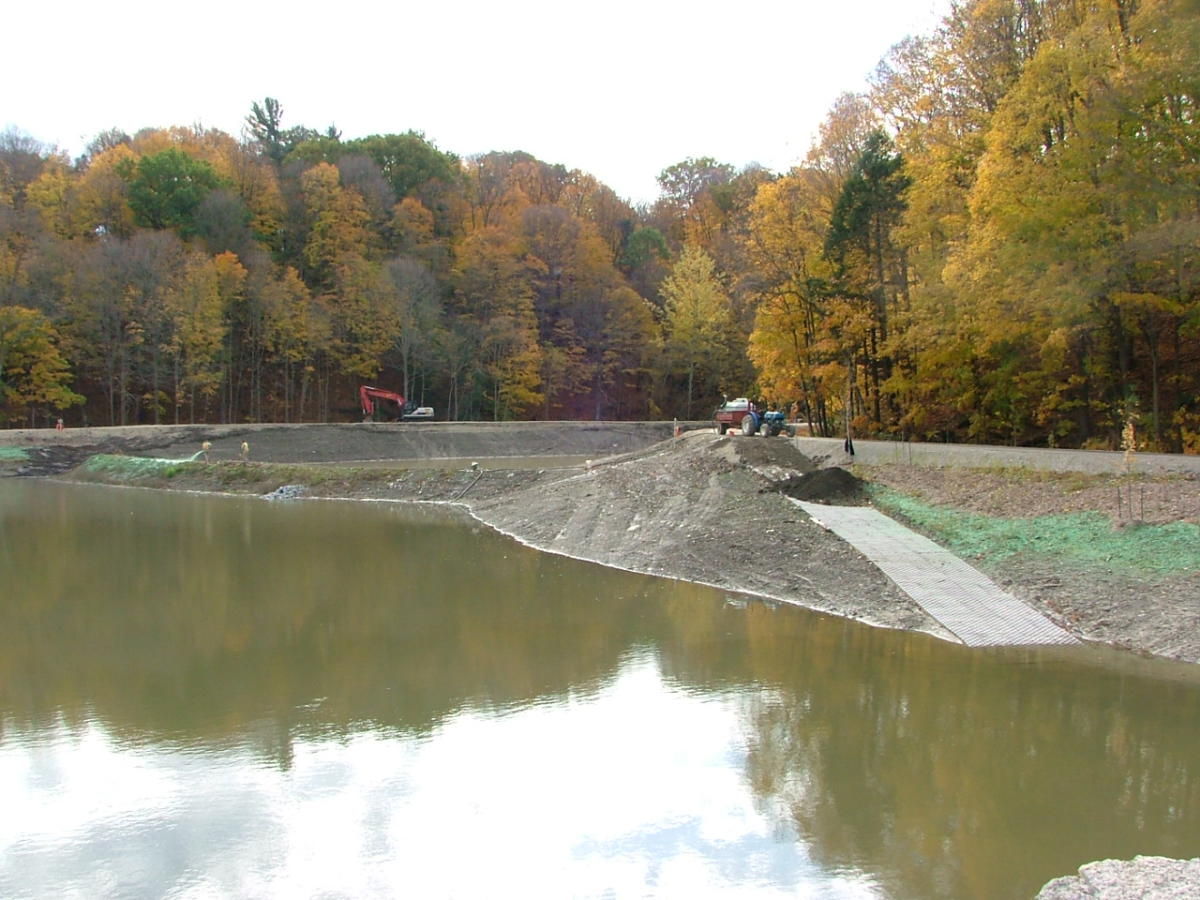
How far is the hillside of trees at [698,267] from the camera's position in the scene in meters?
19.8

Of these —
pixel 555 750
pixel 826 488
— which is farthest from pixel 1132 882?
pixel 826 488

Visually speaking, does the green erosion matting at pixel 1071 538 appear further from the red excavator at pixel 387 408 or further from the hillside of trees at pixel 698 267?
the red excavator at pixel 387 408

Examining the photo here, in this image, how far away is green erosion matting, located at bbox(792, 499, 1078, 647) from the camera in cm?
1399

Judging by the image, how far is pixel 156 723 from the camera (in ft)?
34.6

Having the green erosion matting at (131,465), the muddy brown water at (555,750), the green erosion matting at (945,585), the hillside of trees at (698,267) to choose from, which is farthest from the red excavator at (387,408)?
the green erosion matting at (945,585)

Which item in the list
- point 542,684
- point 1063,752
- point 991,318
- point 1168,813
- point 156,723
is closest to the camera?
point 1168,813

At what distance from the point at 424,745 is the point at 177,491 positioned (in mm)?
28376

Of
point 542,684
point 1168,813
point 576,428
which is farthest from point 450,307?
point 1168,813

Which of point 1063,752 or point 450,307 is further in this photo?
point 450,307

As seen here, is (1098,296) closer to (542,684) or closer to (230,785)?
(542,684)

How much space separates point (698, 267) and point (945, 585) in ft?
163

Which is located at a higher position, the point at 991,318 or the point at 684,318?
the point at 684,318

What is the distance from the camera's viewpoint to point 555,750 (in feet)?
32.2

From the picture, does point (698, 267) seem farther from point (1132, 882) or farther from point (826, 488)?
point (1132, 882)
